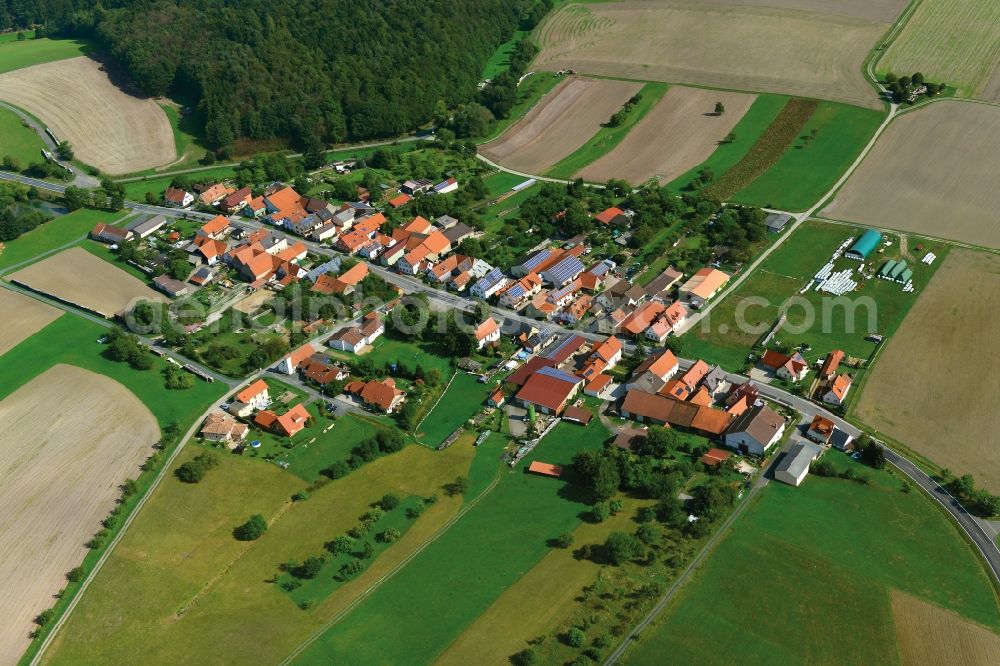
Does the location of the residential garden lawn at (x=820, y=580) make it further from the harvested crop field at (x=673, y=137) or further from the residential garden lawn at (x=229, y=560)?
the harvested crop field at (x=673, y=137)

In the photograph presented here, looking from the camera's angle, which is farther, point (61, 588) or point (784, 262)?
point (784, 262)

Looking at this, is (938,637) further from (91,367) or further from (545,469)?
(91,367)

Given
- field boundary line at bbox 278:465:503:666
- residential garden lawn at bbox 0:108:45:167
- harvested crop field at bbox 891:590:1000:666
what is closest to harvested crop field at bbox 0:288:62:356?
residential garden lawn at bbox 0:108:45:167

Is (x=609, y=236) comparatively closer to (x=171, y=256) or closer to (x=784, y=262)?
(x=784, y=262)

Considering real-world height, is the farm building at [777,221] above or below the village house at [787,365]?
above

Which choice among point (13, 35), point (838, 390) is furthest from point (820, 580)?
point (13, 35)

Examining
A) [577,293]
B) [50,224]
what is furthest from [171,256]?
[577,293]

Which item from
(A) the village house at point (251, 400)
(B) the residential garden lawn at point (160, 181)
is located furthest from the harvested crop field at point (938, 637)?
(B) the residential garden lawn at point (160, 181)
